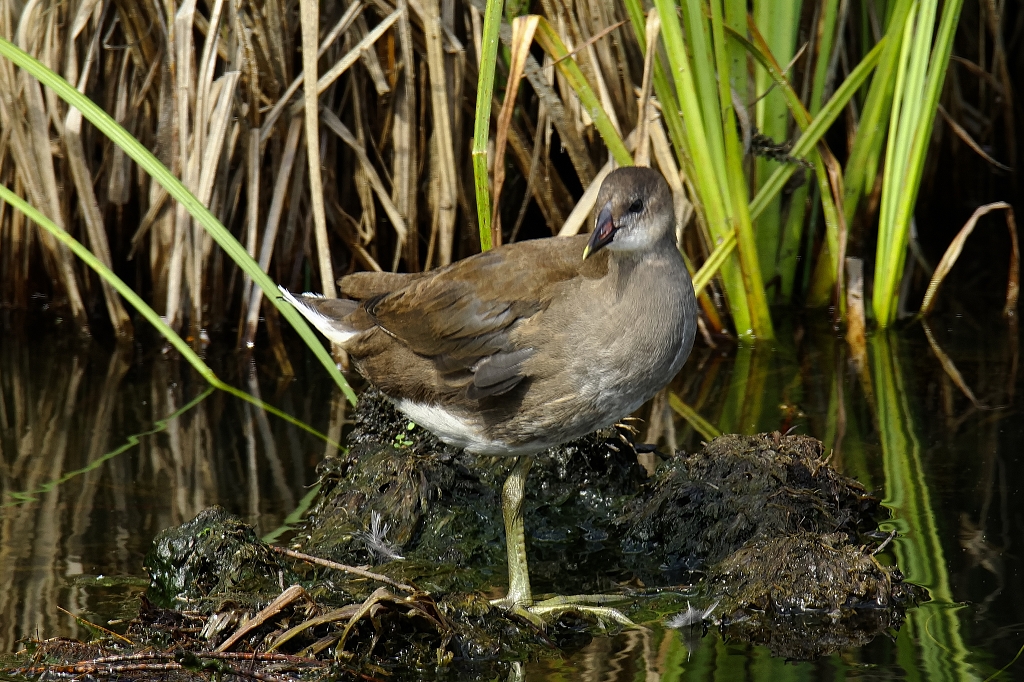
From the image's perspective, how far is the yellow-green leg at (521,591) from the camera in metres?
3.04

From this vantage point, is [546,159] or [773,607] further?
[546,159]

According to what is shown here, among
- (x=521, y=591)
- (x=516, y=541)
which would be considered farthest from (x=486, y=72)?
(x=521, y=591)

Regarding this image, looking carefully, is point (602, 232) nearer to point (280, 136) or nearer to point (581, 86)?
point (581, 86)

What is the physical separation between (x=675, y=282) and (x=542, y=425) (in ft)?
1.59

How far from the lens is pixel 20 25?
477 centimetres

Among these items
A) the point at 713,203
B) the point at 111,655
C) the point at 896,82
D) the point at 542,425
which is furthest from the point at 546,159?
the point at 111,655

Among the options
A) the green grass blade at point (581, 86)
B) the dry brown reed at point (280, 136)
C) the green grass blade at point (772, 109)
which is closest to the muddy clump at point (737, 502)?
the green grass blade at point (581, 86)

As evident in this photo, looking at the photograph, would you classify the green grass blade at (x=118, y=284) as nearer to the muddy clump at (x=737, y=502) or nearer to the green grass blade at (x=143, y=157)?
the green grass blade at (x=143, y=157)

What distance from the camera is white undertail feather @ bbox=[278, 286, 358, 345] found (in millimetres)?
3512

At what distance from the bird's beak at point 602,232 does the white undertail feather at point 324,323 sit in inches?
36.1

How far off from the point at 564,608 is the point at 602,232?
956 mm

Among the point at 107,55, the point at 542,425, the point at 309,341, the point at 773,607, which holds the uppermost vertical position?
the point at 107,55

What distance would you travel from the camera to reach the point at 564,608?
3.07 m

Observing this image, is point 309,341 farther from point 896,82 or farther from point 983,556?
point 896,82
